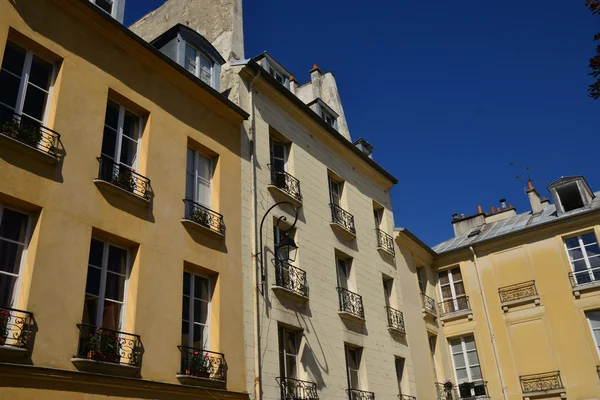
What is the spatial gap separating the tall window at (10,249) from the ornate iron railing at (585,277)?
16.8 meters

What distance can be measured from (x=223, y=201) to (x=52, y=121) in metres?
4.00

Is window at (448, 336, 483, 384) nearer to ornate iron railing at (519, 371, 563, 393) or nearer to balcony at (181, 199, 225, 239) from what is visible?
ornate iron railing at (519, 371, 563, 393)

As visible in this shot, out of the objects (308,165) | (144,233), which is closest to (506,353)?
(308,165)

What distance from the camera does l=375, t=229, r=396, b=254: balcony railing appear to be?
1733cm

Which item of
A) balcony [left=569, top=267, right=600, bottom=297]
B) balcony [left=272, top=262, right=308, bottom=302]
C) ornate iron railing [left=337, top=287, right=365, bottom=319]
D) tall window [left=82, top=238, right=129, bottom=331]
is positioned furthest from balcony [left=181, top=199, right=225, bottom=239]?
balcony [left=569, top=267, right=600, bottom=297]

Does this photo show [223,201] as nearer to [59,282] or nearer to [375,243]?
[59,282]

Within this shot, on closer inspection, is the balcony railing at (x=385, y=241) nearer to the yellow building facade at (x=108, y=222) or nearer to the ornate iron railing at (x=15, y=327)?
the yellow building facade at (x=108, y=222)

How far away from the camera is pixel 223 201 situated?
11.5 meters

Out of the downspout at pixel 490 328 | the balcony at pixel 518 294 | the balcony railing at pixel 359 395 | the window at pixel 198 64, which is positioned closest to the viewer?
the window at pixel 198 64

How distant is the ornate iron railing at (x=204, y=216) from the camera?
10594 millimetres

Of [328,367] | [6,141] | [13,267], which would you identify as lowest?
[328,367]

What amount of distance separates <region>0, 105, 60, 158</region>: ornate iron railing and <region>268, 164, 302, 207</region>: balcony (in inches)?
232

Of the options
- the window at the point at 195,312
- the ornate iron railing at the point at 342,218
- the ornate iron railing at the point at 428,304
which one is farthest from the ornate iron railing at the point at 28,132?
the ornate iron railing at the point at 428,304

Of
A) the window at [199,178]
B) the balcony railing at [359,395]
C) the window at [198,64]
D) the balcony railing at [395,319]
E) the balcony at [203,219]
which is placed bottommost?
the balcony railing at [359,395]
